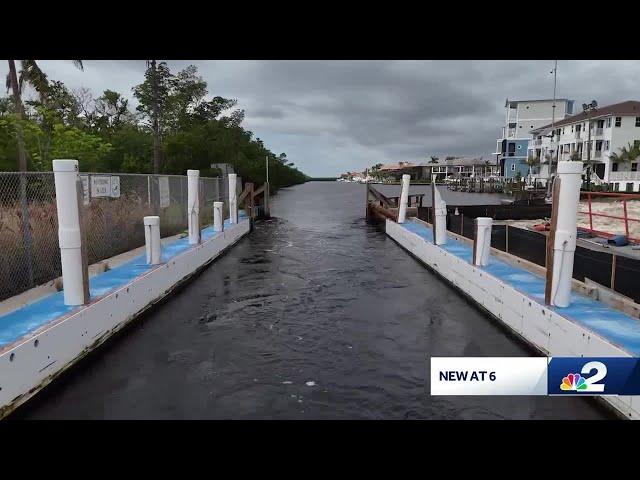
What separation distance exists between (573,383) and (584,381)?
115mm

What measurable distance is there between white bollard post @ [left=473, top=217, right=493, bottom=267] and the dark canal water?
1.03m

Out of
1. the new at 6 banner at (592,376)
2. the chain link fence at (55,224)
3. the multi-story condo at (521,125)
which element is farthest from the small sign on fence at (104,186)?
the multi-story condo at (521,125)

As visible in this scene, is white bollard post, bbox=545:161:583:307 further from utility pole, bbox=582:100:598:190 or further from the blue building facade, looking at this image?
the blue building facade

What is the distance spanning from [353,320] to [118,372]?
433cm

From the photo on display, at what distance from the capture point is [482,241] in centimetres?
1007

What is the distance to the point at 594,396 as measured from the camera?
569 centimetres

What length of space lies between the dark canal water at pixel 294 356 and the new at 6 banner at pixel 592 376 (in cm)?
36

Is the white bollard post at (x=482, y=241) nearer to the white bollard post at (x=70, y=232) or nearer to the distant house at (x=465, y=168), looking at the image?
the white bollard post at (x=70, y=232)

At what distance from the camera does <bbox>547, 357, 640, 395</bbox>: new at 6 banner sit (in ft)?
17.0

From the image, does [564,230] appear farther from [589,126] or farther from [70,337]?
[589,126]

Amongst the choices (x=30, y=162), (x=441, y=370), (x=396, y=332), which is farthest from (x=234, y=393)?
(x=30, y=162)

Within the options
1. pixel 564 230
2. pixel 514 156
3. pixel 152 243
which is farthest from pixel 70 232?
pixel 514 156
